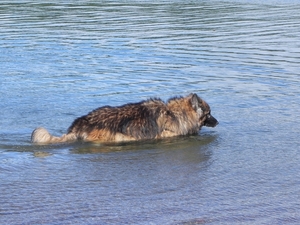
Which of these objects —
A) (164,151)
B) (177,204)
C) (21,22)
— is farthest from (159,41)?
(177,204)

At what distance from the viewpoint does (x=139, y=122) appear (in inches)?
370

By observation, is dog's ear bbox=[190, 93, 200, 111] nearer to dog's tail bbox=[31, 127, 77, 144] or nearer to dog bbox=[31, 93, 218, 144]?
dog bbox=[31, 93, 218, 144]

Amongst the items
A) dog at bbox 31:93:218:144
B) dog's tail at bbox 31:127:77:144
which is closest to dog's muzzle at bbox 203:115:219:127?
dog at bbox 31:93:218:144

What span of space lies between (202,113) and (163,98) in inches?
80.0

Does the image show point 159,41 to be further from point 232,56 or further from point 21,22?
point 21,22

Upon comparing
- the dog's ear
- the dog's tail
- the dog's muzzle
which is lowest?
the dog's muzzle

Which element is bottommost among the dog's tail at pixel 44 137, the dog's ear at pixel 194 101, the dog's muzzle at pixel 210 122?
the dog's muzzle at pixel 210 122

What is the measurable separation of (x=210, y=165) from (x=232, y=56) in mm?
8125

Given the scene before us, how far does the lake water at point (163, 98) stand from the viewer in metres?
6.62

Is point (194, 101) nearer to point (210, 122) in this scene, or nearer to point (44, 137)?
point (210, 122)

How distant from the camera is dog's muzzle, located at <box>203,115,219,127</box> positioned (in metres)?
9.97

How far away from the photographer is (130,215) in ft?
20.7

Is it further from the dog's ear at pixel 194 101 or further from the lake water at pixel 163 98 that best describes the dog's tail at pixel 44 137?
the dog's ear at pixel 194 101

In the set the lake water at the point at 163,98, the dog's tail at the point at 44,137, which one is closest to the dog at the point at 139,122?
the dog's tail at the point at 44,137
